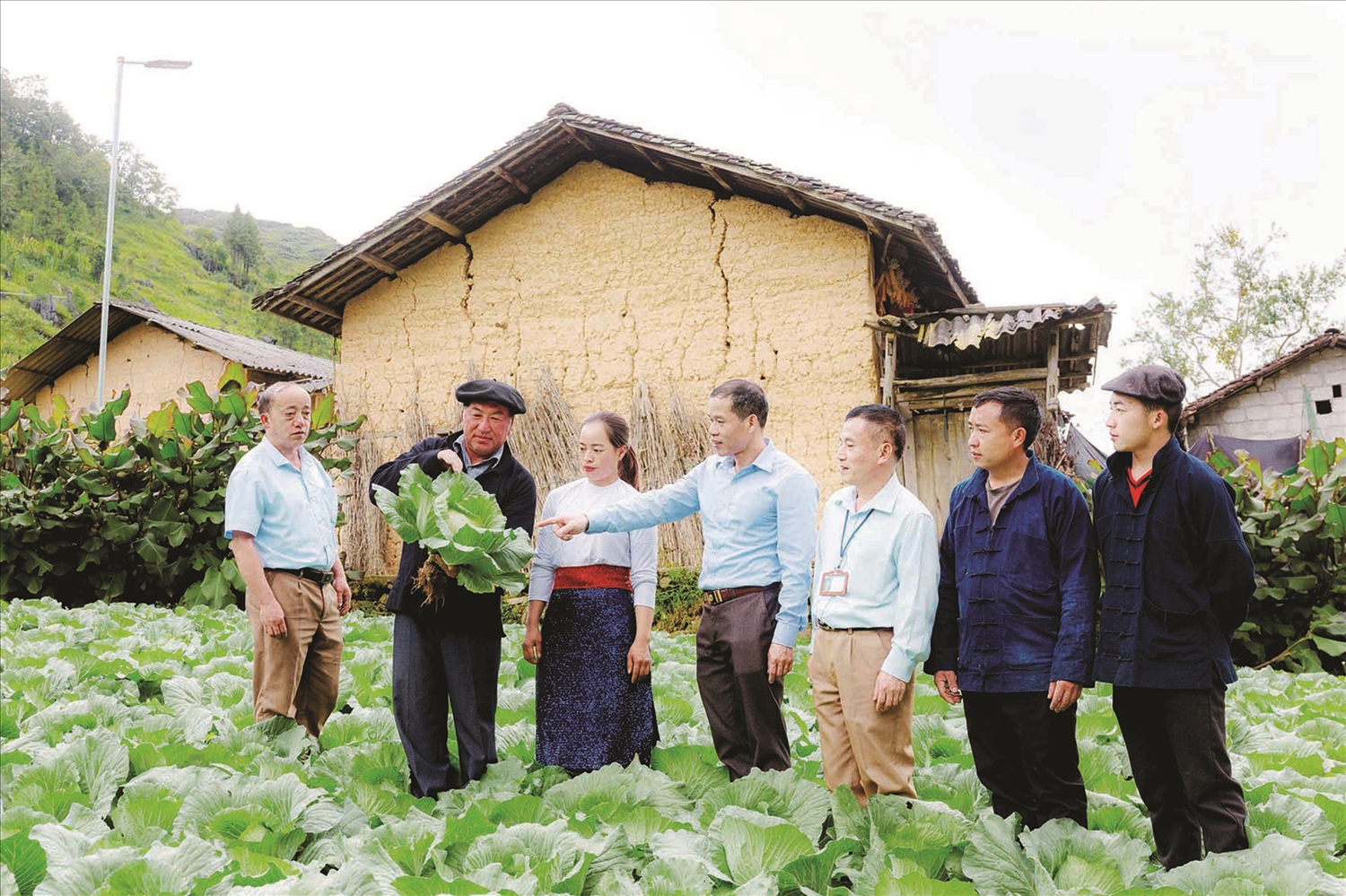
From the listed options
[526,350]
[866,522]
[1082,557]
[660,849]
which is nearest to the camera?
[660,849]

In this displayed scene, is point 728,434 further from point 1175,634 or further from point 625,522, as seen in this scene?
point 1175,634

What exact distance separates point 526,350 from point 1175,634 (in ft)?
28.3

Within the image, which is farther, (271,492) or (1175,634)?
(271,492)

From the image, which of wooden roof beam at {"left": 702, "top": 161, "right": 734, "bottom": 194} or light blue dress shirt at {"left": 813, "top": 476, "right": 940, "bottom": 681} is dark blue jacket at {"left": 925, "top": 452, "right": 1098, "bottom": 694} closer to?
light blue dress shirt at {"left": 813, "top": 476, "right": 940, "bottom": 681}

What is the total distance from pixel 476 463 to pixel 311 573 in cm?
89

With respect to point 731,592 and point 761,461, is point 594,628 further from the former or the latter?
point 761,461

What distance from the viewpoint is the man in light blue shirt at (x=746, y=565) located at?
3195 mm

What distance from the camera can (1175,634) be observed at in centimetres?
251

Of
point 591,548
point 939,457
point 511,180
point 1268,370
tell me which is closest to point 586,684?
point 591,548

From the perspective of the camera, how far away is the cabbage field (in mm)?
2207

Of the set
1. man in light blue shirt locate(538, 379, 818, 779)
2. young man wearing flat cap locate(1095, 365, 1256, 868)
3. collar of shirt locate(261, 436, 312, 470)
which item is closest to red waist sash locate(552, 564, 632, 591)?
man in light blue shirt locate(538, 379, 818, 779)

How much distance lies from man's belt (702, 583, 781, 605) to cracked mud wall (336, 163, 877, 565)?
592 cm

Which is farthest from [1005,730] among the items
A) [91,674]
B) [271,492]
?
[91,674]

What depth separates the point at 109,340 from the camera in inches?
777
